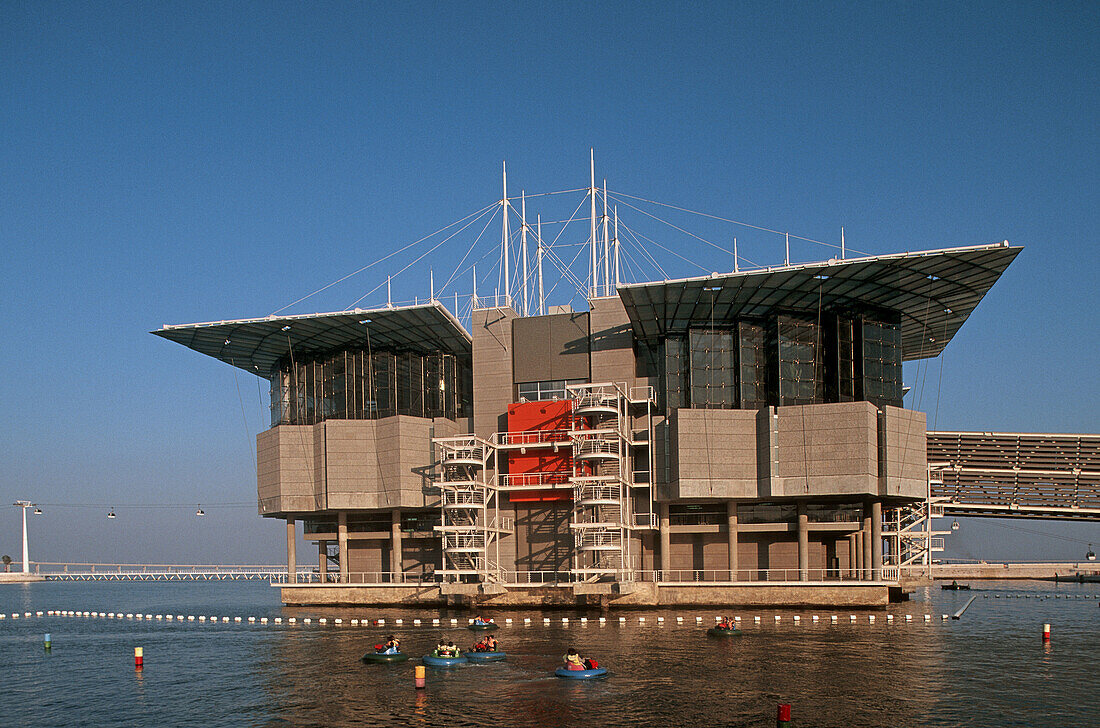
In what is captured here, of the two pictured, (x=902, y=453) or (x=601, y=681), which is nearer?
(x=601, y=681)

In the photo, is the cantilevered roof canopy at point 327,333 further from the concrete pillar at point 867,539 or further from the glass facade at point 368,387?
the concrete pillar at point 867,539

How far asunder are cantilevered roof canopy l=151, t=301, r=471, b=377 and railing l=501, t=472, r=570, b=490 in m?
18.4

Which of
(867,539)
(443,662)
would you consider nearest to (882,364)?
(867,539)

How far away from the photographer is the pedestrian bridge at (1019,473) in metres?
151

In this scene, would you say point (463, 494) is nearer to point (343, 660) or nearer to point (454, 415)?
point (454, 415)

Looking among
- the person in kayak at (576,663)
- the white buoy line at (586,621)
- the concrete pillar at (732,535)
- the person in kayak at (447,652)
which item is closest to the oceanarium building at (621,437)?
the concrete pillar at (732,535)

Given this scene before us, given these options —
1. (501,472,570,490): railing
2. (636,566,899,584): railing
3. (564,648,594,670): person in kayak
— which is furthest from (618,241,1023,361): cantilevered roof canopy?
(564,648,594,670): person in kayak

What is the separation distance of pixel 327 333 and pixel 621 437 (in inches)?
1427

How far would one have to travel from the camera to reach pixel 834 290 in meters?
92.2

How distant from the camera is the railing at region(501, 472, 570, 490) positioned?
9950cm

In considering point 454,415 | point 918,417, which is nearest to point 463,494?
point 454,415

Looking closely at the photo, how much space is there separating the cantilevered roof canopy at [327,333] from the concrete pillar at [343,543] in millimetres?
19520

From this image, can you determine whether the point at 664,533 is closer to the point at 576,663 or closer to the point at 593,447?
the point at 593,447

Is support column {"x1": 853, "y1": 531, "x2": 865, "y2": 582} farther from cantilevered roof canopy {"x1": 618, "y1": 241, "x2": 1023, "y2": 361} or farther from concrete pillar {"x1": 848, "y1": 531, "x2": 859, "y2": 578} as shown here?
cantilevered roof canopy {"x1": 618, "y1": 241, "x2": 1023, "y2": 361}
